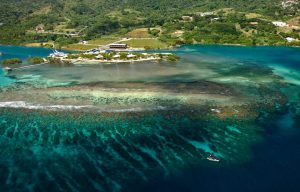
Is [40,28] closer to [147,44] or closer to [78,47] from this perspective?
[78,47]

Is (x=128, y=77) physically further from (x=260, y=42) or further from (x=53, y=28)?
Result: (x=53, y=28)

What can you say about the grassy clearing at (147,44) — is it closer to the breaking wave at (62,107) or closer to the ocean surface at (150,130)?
the ocean surface at (150,130)

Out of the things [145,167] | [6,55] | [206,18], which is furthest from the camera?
[206,18]

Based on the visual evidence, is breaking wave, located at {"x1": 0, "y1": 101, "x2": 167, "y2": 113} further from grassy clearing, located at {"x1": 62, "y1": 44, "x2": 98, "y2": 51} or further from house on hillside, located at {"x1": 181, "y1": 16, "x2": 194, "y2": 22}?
house on hillside, located at {"x1": 181, "y1": 16, "x2": 194, "y2": 22}

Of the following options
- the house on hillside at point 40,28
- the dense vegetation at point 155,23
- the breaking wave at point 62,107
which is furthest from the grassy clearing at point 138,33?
the breaking wave at point 62,107

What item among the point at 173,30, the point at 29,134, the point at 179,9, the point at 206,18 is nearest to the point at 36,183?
the point at 29,134
